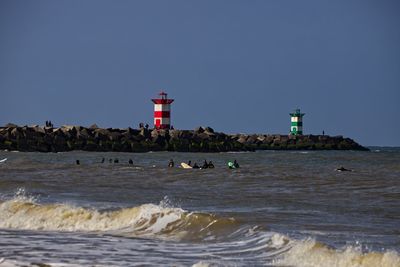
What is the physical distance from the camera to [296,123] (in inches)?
4523

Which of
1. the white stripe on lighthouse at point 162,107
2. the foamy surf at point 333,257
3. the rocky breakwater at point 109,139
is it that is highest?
the white stripe on lighthouse at point 162,107

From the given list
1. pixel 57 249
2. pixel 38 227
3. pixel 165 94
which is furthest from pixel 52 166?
pixel 165 94

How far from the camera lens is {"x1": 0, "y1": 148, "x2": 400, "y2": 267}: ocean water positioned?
46.4 feet

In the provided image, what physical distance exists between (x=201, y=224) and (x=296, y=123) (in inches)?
3842

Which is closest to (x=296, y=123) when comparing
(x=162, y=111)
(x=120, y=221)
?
(x=162, y=111)

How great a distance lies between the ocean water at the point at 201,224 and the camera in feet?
46.4

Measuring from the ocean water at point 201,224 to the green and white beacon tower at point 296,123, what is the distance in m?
80.9

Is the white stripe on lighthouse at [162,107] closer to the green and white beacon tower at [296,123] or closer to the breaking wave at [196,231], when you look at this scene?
the green and white beacon tower at [296,123]

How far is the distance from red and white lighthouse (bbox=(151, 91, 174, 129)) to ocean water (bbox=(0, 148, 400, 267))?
5254 cm

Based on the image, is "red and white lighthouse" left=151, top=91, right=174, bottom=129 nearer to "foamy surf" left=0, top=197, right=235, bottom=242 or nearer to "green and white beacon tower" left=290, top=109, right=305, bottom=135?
"green and white beacon tower" left=290, top=109, right=305, bottom=135

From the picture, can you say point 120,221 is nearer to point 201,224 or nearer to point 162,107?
point 201,224

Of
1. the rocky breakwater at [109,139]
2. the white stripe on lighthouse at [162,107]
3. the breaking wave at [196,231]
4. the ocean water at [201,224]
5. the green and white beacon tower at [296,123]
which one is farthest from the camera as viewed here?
the green and white beacon tower at [296,123]

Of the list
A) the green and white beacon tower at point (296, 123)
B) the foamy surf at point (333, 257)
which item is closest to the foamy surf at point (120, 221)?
the foamy surf at point (333, 257)

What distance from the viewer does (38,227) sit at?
756 inches
